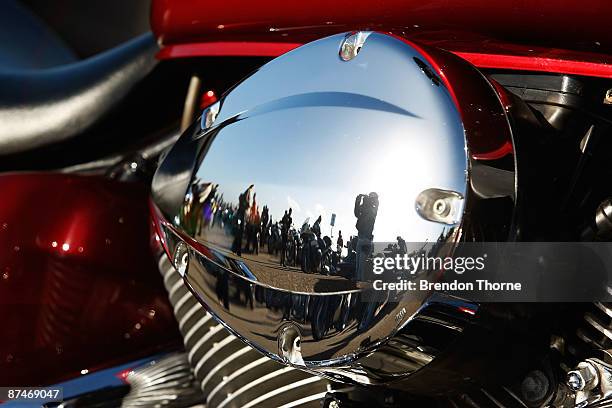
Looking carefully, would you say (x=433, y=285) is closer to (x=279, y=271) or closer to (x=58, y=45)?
(x=279, y=271)

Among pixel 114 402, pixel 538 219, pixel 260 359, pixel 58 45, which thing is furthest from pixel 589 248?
pixel 58 45

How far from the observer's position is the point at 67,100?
3.90 feet

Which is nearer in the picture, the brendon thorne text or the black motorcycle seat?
the brendon thorne text

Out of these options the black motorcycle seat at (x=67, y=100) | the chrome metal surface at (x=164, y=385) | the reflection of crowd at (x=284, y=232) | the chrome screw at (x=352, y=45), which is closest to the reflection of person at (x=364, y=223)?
the reflection of crowd at (x=284, y=232)

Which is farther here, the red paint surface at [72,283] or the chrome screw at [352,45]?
the red paint surface at [72,283]

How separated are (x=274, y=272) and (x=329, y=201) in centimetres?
7

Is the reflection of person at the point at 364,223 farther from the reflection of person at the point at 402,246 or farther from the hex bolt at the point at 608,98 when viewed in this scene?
the hex bolt at the point at 608,98

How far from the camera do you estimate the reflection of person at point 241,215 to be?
0.62 meters

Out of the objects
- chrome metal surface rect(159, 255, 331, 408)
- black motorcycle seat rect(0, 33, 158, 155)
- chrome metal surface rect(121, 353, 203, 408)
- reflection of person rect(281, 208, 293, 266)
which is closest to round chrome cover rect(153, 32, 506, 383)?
reflection of person rect(281, 208, 293, 266)

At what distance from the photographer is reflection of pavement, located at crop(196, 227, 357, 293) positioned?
57 centimetres

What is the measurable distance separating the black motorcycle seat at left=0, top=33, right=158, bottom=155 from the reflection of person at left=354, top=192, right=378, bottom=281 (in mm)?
658

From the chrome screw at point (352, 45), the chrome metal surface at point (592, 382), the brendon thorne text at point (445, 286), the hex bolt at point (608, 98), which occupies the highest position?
the chrome screw at point (352, 45)

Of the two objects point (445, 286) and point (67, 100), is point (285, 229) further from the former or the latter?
point (67, 100)

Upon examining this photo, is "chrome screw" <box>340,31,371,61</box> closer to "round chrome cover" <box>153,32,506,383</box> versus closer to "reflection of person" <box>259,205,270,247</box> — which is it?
"round chrome cover" <box>153,32,506,383</box>
